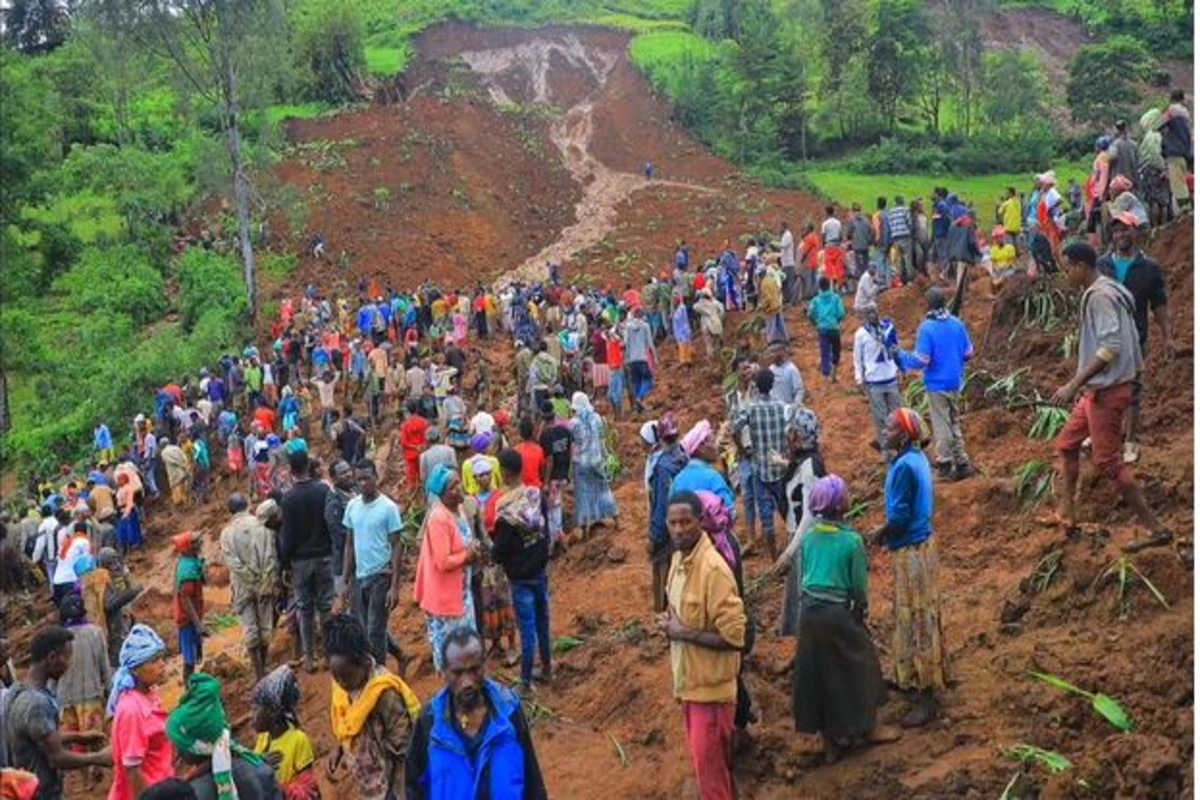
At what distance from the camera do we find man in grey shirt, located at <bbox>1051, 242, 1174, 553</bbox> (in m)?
5.77

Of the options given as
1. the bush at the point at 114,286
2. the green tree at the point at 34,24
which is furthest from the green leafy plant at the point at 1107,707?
the green tree at the point at 34,24

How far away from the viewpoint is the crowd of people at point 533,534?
4.48 meters

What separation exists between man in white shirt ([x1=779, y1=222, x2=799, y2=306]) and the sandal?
40.3 ft

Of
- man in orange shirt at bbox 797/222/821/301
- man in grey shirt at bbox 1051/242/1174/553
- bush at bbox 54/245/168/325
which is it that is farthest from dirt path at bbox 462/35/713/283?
man in grey shirt at bbox 1051/242/1174/553

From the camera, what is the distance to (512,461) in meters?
7.04

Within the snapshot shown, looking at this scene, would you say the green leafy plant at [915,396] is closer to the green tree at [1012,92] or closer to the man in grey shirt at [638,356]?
the man in grey shirt at [638,356]

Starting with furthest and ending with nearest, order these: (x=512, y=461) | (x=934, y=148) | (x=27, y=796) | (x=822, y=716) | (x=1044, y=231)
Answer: (x=934, y=148), (x=1044, y=231), (x=512, y=461), (x=822, y=716), (x=27, y=796)

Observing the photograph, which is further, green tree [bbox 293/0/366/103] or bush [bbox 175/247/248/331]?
green tree [bbox 293/0/366/103]

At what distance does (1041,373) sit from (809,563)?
6836mm

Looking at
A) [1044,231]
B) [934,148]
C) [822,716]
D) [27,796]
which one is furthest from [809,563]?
[934,148]

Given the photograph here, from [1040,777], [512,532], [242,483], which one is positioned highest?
[512,532]

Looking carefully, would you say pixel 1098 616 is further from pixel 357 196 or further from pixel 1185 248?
pixel 357 196

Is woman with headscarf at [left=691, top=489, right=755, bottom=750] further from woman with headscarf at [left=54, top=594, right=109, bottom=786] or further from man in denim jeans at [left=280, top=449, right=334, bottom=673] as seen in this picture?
woman with headscarf at [left=54, top=594, right=109, bottom=786]

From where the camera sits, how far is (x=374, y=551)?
7066mm
